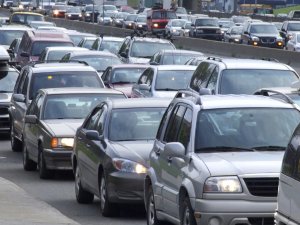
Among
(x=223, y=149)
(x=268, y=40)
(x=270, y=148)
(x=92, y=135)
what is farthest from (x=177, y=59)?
(x=268, y=40)

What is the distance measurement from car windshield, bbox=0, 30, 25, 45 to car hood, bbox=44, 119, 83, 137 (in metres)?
26.4

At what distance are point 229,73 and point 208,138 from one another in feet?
29.3

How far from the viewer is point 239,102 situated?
12.3 m

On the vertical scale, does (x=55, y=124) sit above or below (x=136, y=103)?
below

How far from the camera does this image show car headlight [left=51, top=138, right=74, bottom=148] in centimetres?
1853

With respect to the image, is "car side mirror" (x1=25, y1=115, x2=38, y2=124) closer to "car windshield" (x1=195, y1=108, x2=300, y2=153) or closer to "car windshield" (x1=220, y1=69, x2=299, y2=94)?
"car windshield" (x1=220, y1=69, x2=299, y2=94)

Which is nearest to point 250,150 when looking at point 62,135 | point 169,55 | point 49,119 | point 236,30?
point 62,135

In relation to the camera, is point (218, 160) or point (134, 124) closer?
point (218, 160)

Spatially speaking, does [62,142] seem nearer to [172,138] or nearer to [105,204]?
[105,204]

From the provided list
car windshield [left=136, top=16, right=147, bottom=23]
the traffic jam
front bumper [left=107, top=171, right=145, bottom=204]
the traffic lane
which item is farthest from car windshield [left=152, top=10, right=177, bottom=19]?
front bumper [left=107, top=171, right=145, bottom=204]

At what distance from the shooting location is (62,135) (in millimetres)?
18562

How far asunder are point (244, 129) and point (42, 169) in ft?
24.8

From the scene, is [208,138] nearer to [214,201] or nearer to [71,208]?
[214,201]

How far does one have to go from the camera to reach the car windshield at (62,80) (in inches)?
923
